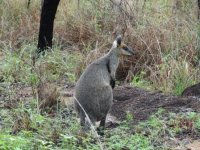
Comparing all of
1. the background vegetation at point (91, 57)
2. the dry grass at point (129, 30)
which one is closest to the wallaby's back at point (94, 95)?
the background vegetation at point (91, 57)

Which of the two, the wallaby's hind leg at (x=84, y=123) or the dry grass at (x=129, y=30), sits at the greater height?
the dry grass at (x=129, y=30)

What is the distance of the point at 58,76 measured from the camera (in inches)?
355

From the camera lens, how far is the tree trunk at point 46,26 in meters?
9.87

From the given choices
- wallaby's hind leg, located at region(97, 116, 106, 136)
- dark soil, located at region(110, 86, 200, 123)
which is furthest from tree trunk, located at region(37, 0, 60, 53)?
wallaby's hind leg, located at region(97, 116, 106, 136)

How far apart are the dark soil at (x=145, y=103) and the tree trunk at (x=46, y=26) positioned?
266 cm

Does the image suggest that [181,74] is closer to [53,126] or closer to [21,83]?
[21,83]

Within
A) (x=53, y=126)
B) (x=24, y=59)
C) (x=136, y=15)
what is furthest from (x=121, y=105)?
(x=136, y=15)

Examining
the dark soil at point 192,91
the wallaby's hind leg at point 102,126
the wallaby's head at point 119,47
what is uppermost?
the wallaby's head at point 119,47

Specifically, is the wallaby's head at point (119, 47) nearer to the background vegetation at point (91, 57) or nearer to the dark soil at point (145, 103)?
the dark soil at point (145, 103)

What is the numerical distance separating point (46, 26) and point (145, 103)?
3477 millimetres

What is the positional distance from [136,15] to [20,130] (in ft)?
15.7

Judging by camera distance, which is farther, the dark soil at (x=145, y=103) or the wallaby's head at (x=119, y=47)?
the wallaby's head at (x=119, y=47)

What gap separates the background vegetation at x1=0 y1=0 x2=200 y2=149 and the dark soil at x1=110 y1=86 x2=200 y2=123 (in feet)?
1.10

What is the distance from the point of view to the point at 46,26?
9992 mm
